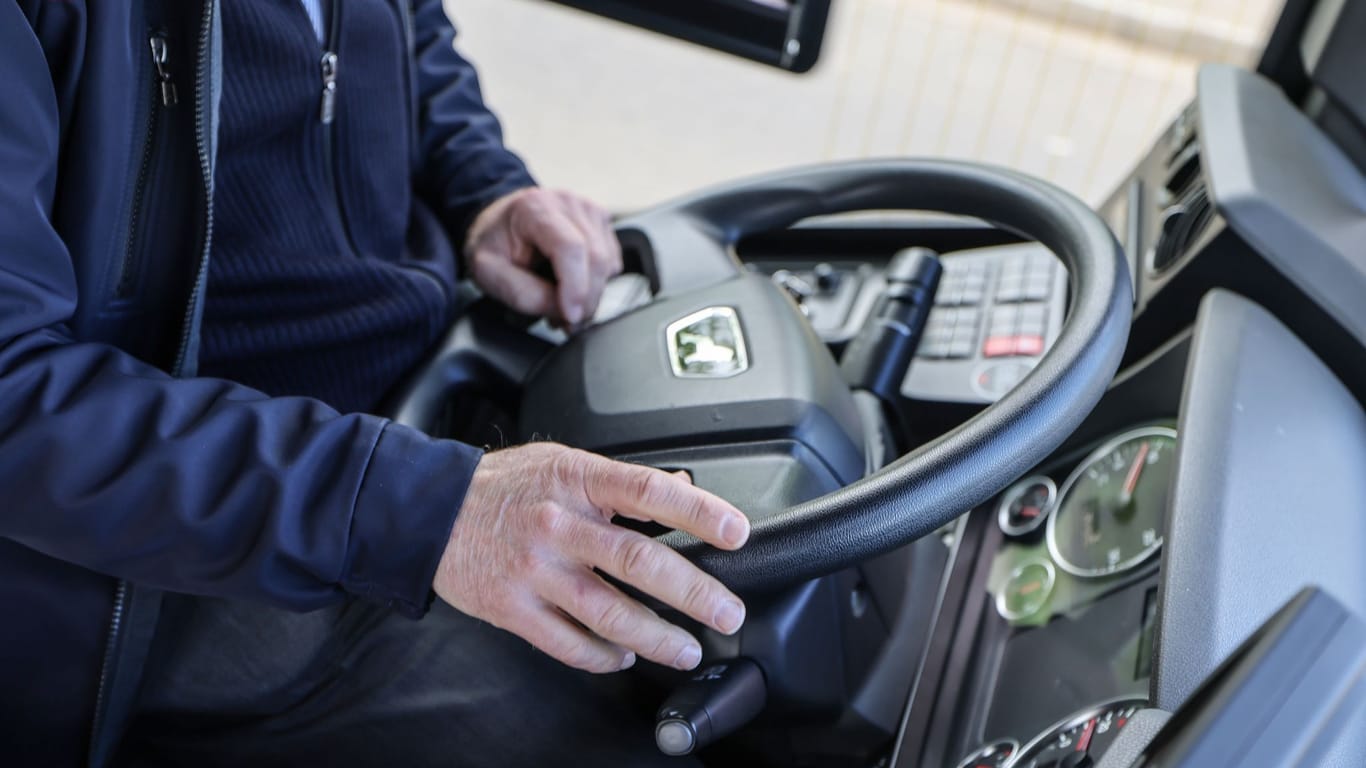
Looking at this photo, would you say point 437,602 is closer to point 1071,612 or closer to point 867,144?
point 1071,612

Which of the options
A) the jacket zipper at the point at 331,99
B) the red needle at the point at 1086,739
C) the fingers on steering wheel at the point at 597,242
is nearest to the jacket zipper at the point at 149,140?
the jacket zipper at the point at 331,99

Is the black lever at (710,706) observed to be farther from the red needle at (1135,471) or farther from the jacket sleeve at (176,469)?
the red needle at (1135,471)

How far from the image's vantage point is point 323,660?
830 millimetres

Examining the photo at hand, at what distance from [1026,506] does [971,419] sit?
0.33m

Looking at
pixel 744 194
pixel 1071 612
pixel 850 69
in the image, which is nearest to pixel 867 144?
pixel 850 69

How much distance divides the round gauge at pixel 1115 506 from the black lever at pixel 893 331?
0.15m

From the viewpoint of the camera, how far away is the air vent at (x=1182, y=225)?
93cm

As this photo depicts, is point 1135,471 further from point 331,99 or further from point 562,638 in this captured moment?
point 331,99

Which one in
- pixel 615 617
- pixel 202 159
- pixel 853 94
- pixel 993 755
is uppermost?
pixel 202 159

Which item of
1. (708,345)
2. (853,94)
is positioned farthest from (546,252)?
(853,94)

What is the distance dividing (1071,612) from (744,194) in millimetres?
392

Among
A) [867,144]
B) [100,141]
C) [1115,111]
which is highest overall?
[100,141]

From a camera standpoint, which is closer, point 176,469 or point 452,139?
point 176,469

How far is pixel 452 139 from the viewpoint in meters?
1.10
